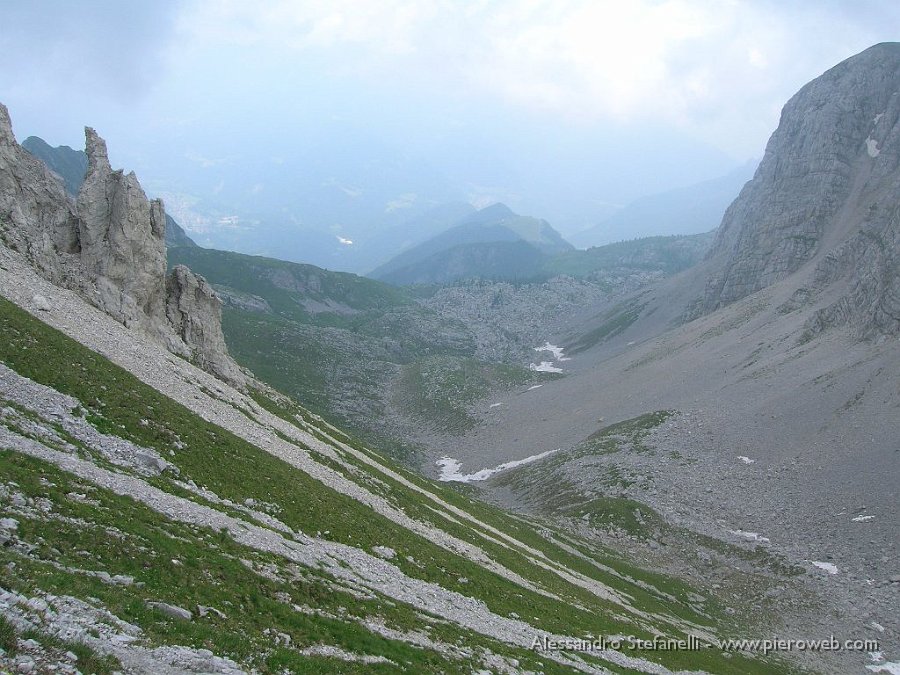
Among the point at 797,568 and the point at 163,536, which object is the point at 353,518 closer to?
the point at 163,536

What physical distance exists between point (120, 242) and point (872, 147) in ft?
702

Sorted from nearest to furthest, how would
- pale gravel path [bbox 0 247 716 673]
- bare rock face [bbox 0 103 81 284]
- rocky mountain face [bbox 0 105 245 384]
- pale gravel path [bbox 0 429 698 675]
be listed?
pale gravel path [bbox 0 429 698 675] → pale gravel path [bbox 0 247 716 673] → bare rock face [bbox 0 103 81 284] → rocky mountain face [bbox 0 105 245 384]

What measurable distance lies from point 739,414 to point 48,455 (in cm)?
9741

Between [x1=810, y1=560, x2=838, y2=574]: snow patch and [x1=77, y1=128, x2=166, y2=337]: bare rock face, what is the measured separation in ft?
221

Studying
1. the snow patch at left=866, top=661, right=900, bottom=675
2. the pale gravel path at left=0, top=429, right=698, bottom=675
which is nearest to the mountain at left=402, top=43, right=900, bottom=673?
the snow patch at left=866, top=661, right=900, bottom=675

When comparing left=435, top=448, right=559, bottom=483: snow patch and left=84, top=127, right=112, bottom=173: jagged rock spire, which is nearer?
left=84, top=127, right=112, bottom=173: jagged rock spire

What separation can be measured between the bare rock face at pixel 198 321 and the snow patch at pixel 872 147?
20337 centimetres

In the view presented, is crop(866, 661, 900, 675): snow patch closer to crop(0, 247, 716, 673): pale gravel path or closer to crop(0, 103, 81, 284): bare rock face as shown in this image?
crop(0, 247, 716, 673): pale gravel path

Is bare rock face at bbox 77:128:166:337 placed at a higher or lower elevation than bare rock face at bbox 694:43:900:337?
lower

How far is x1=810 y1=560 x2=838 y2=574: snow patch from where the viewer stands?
58.8 m

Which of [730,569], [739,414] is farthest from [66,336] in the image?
[739,414]

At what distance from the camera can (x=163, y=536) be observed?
63.4ft

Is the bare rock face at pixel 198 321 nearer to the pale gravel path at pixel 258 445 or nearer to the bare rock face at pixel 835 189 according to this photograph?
the pale gravel path at pixel 258 445

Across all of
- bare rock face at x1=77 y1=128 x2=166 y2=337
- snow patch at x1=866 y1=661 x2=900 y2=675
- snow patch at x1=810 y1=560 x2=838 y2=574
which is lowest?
snow patch at x1=866 y1=661 x2=900 y2=675
